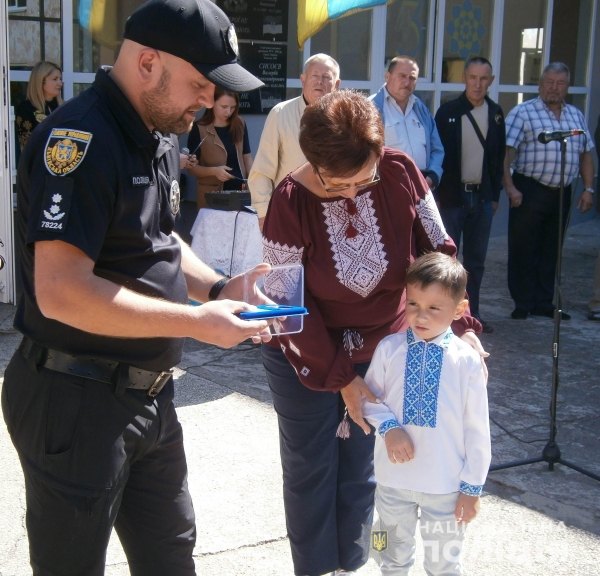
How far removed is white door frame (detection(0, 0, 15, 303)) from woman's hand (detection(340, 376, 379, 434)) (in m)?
4.31

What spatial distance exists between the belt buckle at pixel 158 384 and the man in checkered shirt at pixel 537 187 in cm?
527

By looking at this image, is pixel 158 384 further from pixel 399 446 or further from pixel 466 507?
pixel 466 507

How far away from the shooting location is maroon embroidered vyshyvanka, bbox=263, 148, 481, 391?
2.71 m

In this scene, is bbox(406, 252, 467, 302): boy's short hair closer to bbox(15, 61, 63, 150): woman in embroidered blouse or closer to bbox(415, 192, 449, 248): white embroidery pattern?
bbox(415, 192, 449, 248): white embroidery pattern

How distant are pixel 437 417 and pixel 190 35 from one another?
138cm

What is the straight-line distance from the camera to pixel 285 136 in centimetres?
534

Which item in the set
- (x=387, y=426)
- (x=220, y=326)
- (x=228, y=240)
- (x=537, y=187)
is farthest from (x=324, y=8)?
(x=220, y=326)

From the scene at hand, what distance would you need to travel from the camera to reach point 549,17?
11164 millimetres

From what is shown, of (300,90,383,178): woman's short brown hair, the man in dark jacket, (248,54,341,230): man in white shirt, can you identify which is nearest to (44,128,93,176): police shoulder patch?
(300,90,383,178): woman's short brown hair

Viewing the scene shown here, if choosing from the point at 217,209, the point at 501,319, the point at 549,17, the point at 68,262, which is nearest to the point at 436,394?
the point at 68,262

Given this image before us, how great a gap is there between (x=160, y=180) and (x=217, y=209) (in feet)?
13.6

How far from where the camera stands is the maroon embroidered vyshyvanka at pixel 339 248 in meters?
2.71

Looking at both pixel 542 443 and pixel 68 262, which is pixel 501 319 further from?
pixel 68 262

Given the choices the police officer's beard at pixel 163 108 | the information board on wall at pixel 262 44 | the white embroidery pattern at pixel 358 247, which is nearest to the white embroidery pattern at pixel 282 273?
the white embroidery pattern at pixel 358 247
